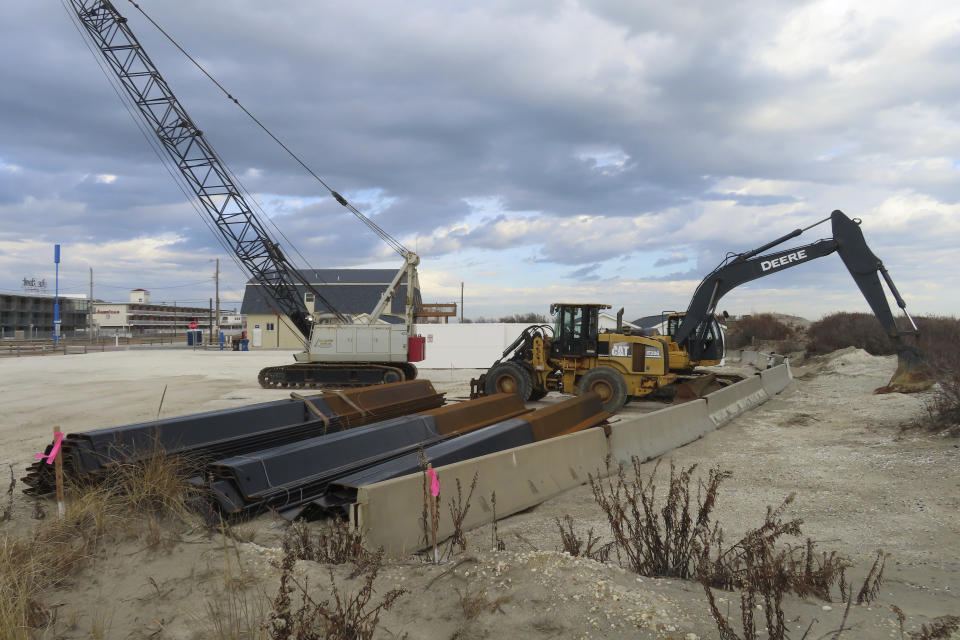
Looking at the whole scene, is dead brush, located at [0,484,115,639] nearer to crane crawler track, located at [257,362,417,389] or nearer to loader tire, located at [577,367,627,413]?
loader tire, located at [577,367,627,413]

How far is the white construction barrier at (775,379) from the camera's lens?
1535 cm

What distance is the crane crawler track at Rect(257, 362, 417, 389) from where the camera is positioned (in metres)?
19.5

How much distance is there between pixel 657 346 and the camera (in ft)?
44.1

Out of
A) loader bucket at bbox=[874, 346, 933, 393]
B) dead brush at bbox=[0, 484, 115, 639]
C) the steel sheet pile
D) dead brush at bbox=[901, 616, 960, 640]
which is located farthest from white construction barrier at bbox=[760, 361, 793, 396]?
dead brush at bbox=[0, 484, 115, 639]

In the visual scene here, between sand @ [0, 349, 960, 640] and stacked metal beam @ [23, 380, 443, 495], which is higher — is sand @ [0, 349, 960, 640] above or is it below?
below

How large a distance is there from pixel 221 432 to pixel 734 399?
32.0 ft

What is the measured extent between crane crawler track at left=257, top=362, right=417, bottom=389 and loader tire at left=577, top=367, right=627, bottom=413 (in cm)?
762

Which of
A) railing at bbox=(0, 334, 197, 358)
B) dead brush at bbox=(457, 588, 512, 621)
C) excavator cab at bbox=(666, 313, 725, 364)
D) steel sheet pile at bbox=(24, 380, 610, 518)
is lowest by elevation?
railing at bbox=(0, 334, 197, 358)

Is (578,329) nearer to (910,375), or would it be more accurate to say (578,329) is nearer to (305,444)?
(910,375)

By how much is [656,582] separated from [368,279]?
53.8 meters

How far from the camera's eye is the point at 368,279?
184 feet

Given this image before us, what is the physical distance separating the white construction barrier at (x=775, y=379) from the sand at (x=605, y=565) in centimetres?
456

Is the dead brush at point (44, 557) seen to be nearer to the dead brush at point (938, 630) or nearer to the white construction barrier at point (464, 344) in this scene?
the dead brush at point (938, 630)

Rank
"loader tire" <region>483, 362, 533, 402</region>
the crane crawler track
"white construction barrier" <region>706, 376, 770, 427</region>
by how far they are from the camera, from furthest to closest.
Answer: the crane crawler track → "loader tire" <region>483, 362, 533, 402</region> → "white construction barrier" <region>706, 376, 770, 427</region>
